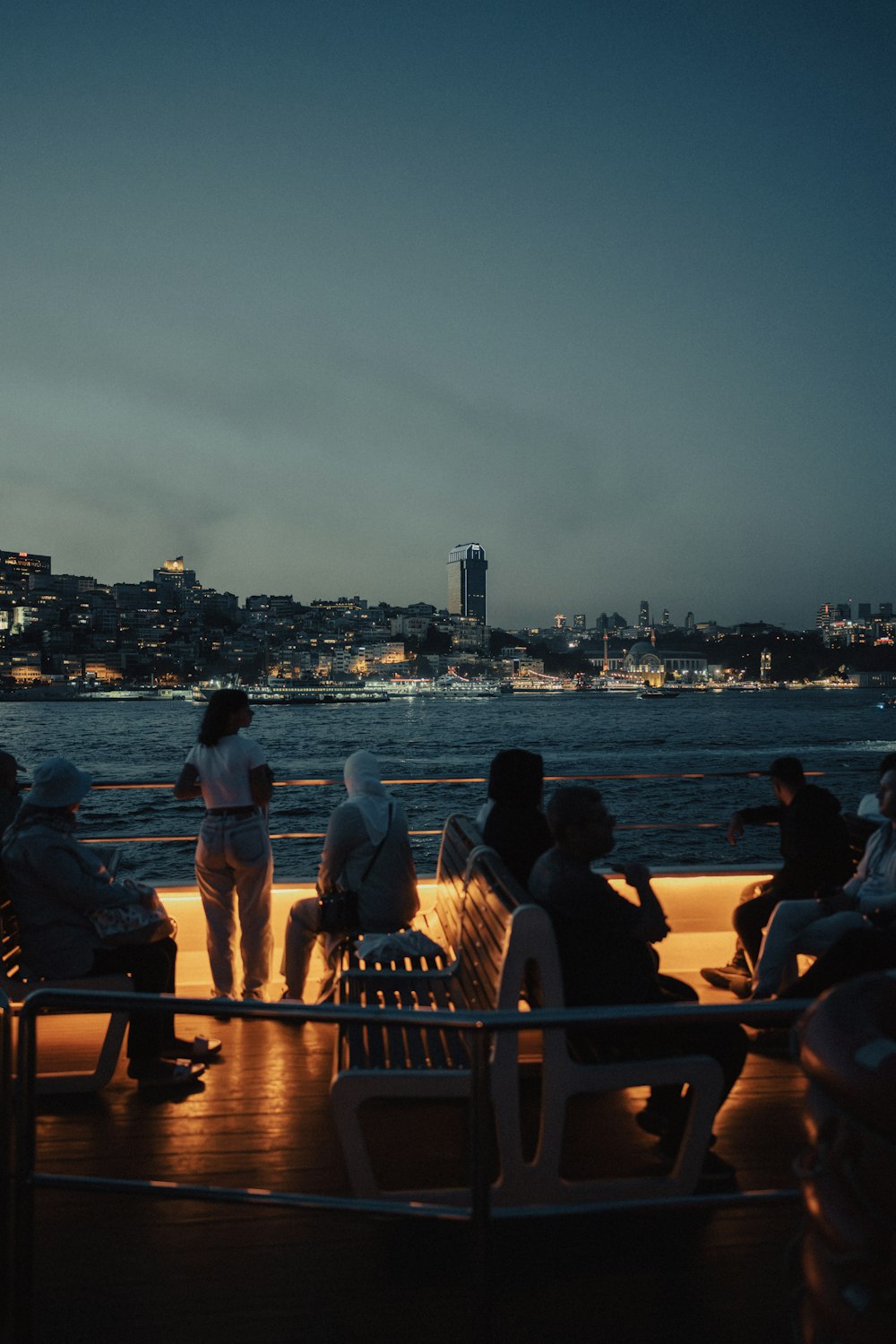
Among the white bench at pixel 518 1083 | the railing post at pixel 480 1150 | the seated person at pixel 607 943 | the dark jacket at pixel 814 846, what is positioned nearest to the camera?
the railing post at pixel 480 1150

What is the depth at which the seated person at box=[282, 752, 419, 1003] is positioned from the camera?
145 inches

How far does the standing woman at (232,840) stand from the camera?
3.81 metres

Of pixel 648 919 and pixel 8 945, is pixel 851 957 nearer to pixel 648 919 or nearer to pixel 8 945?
pixel 648 919

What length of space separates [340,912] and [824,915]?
5.81 ft

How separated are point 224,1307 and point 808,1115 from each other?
1.53 metres

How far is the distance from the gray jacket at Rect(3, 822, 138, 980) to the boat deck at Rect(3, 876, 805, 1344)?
43cm

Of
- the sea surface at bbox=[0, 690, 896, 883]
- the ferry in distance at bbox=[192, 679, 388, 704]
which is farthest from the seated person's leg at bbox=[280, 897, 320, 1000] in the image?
the ferry in distance at bbox=[192, 679, 388, 704]

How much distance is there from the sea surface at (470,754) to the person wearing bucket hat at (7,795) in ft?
4.04

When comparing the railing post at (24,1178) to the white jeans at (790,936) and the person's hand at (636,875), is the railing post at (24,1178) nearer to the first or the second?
the person's hand at (636,875)

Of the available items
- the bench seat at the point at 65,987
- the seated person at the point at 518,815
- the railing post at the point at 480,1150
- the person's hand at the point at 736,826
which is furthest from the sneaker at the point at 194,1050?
the person's hand at the point at 736,826

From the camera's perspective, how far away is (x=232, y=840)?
3.83 metres

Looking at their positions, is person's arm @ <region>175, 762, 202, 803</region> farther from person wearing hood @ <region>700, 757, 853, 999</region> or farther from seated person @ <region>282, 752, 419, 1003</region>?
person wearing hood @ <region>700, 757, 853, 999</region>

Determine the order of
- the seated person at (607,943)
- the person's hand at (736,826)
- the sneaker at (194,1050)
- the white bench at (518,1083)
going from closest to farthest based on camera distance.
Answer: the white bench at (518,1083), the seated person at (607,943), the sneaker at (194,1050), the person's hand at (736,826)

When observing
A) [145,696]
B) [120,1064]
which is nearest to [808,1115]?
[120,1064]
